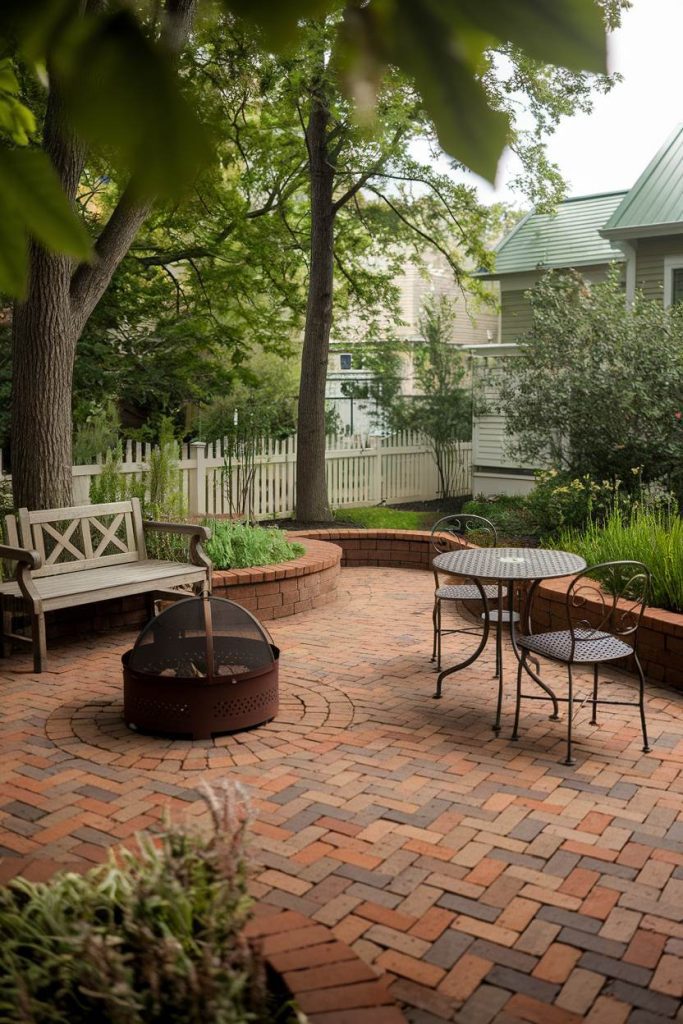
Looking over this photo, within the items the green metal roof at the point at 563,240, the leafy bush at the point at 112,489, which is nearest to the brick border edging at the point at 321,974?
the leafy bush at the point at 112,489

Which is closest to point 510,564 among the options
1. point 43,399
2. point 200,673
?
point 200,673

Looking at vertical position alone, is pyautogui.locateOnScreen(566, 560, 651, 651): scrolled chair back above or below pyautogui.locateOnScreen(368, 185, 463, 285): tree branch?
below

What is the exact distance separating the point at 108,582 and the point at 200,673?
1.63 meters

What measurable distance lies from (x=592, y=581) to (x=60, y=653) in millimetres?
3856

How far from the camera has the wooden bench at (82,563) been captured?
6359 mm

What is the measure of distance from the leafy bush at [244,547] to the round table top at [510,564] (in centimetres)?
247

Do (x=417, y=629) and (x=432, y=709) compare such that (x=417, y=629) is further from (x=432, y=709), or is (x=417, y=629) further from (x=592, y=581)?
(x=432, y=709)

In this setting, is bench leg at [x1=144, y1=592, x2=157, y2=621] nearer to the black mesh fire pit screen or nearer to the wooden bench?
the wooden bench

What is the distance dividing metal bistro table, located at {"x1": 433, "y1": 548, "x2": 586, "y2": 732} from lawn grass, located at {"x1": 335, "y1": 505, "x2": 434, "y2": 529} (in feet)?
18.7

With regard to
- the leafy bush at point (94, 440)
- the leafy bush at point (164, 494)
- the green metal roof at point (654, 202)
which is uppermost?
the green metal roof at point (654, 202)

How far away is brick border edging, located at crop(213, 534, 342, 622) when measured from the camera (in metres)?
7.77

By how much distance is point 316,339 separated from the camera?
41.1 ft

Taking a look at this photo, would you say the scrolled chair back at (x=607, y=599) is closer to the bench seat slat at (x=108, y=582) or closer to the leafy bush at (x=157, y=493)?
the bench seat slat at (x=108, y=582)

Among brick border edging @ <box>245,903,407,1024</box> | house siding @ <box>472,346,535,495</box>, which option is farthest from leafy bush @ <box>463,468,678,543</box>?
brick border edging @ <box>245,903,407,1024</box>
